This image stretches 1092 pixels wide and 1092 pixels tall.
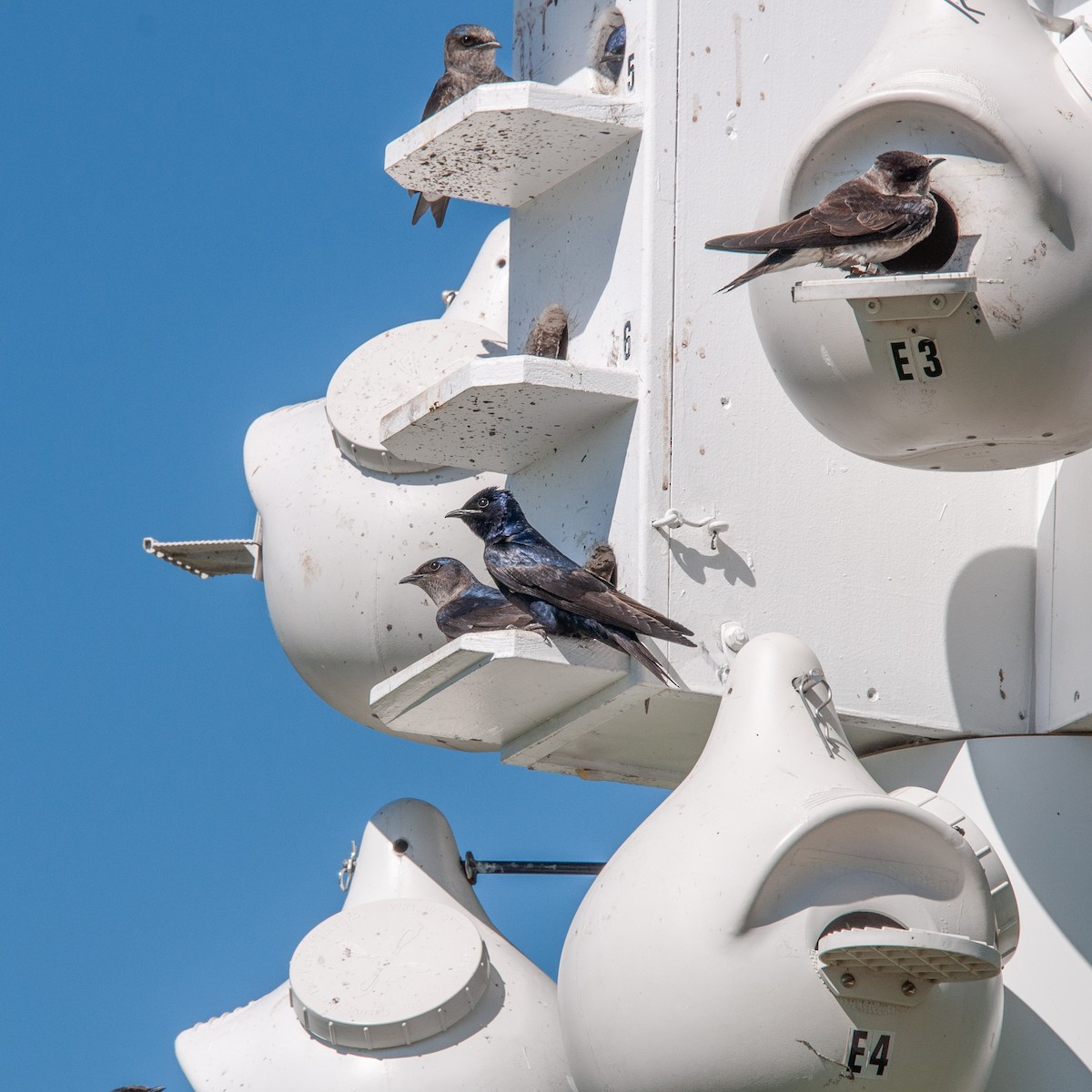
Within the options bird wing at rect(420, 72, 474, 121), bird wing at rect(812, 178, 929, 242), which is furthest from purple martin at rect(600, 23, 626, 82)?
bird wing at rect(812, 178, 929, 242)

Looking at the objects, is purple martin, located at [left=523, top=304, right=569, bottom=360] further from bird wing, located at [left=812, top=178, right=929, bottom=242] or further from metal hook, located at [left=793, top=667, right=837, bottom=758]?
metal hook, located at [left=793, top=667, right=837, bottom=758]

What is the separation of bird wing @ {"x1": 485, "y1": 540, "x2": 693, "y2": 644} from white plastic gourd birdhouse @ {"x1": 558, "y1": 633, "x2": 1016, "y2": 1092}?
0.62 metres

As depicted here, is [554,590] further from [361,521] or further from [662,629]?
[361,521]

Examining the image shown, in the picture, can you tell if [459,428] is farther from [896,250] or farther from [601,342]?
[896,250]

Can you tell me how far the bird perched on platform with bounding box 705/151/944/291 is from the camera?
598cm

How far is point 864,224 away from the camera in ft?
19.7

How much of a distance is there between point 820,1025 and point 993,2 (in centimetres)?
258

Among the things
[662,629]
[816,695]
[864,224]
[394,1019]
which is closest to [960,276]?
[864,224]

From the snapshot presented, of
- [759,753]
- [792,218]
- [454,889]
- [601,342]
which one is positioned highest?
[792,218]

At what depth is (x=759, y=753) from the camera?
19.5 ft

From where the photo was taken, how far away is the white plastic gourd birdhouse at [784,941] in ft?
18.1

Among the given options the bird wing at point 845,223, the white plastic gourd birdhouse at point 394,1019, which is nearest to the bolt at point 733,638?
the bird wing at point 845,223

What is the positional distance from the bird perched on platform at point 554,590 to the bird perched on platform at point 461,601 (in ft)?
0.43

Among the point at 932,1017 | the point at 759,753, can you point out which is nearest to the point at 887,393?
the point at 759,753
